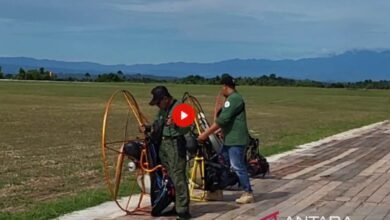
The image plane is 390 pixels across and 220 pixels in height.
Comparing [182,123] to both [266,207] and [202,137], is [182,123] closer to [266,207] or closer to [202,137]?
[202,137]

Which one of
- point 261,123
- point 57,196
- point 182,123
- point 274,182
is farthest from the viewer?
point 261,123

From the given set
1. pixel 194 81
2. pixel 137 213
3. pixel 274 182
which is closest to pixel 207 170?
pixel 137 213

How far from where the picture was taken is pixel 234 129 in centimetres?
991

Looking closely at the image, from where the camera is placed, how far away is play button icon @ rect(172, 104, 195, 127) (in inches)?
331

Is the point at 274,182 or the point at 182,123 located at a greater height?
the point at 182,123

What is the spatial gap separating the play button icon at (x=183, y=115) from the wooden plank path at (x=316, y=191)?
1.23 m

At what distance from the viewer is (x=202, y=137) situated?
9.81 metres

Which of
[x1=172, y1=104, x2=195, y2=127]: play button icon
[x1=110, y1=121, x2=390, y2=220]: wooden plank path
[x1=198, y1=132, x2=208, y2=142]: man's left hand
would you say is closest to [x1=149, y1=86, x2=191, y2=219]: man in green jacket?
[x1=172, y1=104, x2=195, y2=127]: play button icon

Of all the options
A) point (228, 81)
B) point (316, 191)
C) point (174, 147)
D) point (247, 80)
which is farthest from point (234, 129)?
point (247, 80)

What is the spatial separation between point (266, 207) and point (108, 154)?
27.0 ft

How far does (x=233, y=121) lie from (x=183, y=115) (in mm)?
1549

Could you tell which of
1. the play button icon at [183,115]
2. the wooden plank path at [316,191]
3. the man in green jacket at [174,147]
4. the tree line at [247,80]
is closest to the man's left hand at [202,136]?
the wooden plank path at [316,191]

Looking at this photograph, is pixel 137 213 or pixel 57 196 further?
pixel 57 196

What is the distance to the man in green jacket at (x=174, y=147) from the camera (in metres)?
8.73
